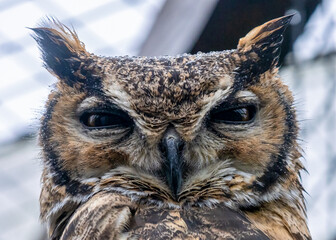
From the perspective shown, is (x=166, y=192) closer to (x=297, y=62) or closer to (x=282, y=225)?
(x=282, y=225)

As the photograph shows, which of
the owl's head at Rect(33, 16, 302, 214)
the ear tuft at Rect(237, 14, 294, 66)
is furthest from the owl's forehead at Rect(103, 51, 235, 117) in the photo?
the ear tuft at Rect(237, 14, 294, 66)

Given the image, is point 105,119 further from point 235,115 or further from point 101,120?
point 235,115

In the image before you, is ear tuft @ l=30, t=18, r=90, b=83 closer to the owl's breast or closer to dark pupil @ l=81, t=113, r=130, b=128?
dark pupil @ l=81, t=113, r=130, b=128

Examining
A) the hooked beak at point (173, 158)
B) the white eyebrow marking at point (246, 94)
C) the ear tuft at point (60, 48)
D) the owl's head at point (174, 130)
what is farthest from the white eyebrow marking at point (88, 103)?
the white eyebrow marking at point (246, 94)

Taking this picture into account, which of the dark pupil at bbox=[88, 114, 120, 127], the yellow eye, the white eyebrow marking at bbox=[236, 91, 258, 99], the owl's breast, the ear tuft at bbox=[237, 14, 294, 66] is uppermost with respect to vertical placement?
the ear tuft at bbox=[237, 14, 294, 66]

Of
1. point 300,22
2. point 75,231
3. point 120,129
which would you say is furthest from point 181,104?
point 300,22

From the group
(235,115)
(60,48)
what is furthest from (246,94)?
(60,48)

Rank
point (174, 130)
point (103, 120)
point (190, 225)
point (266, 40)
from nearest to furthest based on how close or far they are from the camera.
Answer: point (190, 225) < point (174, 130) < point (103, 120) < point (266, 40)
